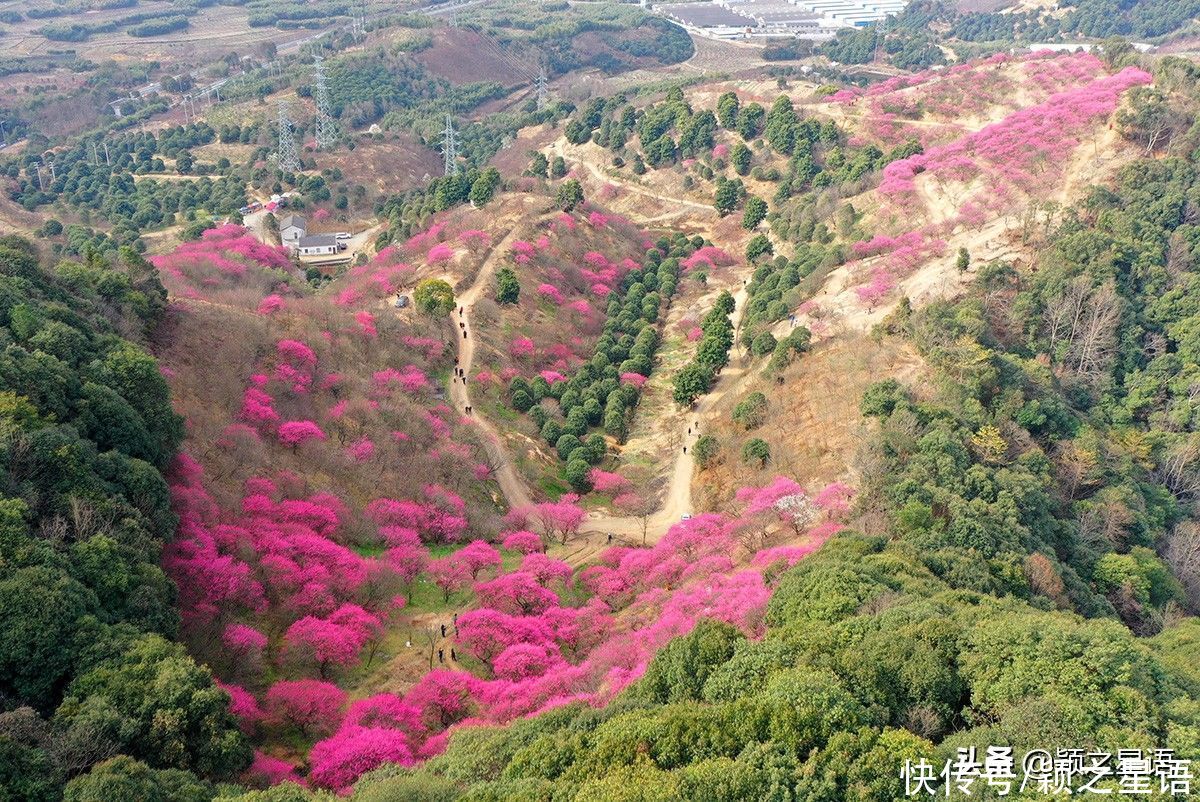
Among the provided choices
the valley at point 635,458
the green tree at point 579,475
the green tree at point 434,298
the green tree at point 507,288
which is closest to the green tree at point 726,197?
the valley at point 635,458

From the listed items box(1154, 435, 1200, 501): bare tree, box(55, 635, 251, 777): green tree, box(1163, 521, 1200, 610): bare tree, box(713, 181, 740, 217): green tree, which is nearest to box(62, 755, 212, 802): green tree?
box(55, 635, 251, 777): green tree

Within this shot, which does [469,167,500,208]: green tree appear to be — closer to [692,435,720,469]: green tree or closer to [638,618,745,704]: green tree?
[692,435,720,469]: green tree

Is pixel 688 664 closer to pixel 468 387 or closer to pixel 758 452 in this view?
pixel 758 452

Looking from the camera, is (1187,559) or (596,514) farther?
(596,514)

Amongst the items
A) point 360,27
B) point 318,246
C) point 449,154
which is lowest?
point 318,246

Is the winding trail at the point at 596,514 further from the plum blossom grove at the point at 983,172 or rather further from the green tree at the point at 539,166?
the green tree at the point at 539,166

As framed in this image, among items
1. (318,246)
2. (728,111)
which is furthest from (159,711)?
(728,111)
